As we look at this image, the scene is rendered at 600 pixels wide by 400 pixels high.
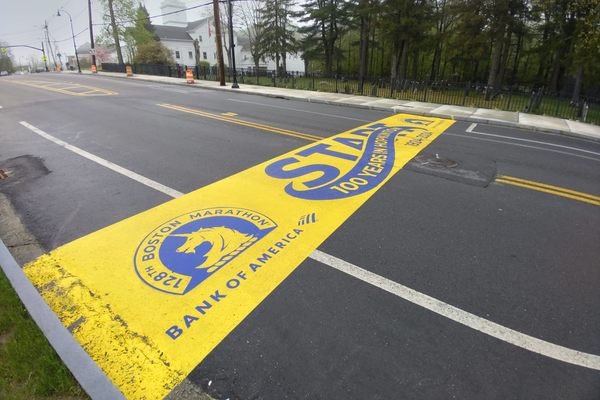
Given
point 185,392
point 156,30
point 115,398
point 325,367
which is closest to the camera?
point 115,398

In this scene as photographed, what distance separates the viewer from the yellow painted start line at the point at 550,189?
5672 mm

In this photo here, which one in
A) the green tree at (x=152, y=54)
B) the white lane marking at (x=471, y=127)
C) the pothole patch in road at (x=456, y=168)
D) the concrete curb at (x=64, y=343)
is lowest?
the concrete curb at (x=64, y=343)

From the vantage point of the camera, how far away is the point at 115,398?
2.13 m

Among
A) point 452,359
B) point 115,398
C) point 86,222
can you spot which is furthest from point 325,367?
point 86,222

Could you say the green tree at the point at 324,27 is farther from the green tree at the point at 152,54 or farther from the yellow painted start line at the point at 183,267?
the yellow painted start line at the point at 183,267

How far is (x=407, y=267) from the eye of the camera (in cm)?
369

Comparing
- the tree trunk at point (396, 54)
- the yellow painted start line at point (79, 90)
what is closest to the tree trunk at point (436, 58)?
the tree trunk at point (396, 54)

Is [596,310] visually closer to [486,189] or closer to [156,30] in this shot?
[486,189]

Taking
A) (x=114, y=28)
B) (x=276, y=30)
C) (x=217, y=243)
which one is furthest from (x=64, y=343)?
(x=114, y=28)

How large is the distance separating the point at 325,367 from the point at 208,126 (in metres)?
9.22

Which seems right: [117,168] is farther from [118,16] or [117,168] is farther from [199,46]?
[199,46]

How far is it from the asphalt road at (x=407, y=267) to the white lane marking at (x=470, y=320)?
7cm

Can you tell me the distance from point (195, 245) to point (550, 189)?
6.16 meters

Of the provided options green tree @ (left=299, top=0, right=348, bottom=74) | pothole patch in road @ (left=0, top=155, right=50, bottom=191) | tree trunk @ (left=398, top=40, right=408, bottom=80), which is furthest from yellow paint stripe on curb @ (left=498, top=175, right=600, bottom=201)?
green tree @ (left=299, top=0, right=348, bottom=74)
